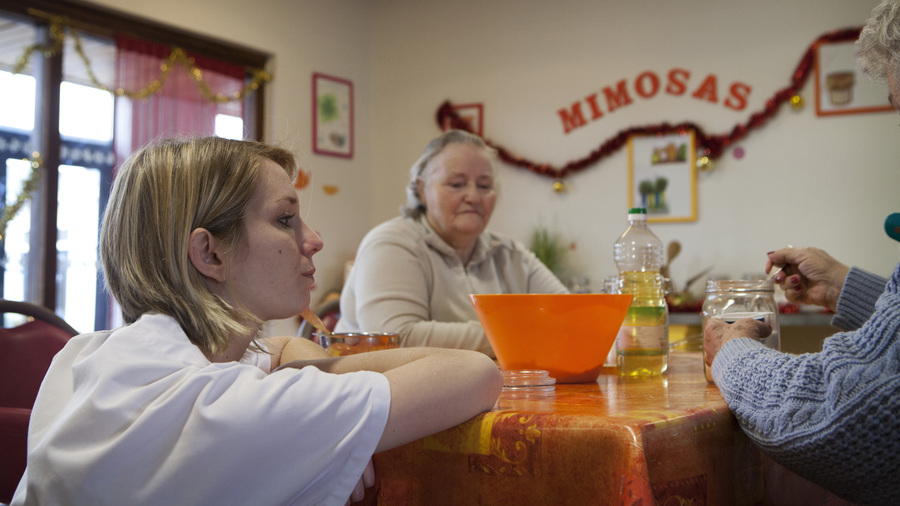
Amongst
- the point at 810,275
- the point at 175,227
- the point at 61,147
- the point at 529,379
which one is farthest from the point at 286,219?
the point at 61,147

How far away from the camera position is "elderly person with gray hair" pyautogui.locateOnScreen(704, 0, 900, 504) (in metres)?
0.80

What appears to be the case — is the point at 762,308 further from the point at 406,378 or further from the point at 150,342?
the point at 150,342

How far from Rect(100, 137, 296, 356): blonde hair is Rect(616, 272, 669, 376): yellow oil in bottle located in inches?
27.4

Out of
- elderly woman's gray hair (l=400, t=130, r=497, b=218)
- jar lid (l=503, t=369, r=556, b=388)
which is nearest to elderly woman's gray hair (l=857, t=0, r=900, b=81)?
jar lid (l=503, t=369, r=556, b=388)

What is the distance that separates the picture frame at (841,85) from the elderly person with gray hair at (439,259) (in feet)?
7.44

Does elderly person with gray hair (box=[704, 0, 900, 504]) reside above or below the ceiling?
below

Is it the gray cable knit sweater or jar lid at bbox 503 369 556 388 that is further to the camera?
jar lid at bbox 503 369 556 388

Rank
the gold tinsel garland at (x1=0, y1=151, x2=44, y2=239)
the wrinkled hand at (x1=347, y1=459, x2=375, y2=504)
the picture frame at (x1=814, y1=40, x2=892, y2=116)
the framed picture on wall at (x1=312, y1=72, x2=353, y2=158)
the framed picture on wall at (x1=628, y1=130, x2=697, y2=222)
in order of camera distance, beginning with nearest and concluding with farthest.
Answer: the wrinkled hand at (x1=347, y1=459, x2=375, y2=504) → the gold tinsel garland at (x1=0, y1=151, x2=44, y2=239) → the picture frame at (x1=814, y1=40, x2=892, y2=116) → the framed picture on wall at (x1=628, y1=130, x2=697, y2=222) → the framed picture on wall at (x1=312, y1=72, x2=353, y2=158)

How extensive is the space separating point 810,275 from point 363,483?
108cm

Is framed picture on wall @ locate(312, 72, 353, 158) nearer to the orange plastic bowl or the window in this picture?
the window

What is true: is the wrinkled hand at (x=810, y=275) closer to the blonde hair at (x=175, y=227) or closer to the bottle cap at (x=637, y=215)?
the bottle cap at (x=637, y=215)

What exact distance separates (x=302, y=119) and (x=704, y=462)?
155 inches

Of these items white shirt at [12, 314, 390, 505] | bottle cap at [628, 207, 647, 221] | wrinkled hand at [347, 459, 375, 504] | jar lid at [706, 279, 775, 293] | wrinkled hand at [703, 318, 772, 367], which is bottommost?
wrinkled hand at [347, 459, 375, 504]

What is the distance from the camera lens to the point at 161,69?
379 centimetres
